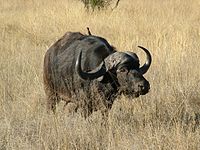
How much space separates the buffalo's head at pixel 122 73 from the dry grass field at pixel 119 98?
49cm

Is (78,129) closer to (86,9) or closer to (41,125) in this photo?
(41,125)

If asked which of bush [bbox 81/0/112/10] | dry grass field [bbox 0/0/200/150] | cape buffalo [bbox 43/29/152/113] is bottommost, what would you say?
bush [bbox 81/0/112/10]

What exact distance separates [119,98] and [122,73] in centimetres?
89

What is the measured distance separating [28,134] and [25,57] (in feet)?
13.8

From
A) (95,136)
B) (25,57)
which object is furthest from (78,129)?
(25,57)

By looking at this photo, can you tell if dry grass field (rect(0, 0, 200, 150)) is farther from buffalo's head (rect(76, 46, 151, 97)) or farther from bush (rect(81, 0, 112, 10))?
bush (rect(81, 0, 112, 10))

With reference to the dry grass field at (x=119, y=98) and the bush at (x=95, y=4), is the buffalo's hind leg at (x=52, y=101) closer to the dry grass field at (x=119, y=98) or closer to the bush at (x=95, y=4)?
the dry grass field at (x=119, y=98)

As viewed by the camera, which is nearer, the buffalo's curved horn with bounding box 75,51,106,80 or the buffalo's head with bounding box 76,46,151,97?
the buffalo's head with bounding box 76,46,151,97

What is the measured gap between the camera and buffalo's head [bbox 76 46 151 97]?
4.99 meters

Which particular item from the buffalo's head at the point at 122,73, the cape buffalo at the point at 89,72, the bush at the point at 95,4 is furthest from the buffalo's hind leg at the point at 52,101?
the bush at the point at 95,4

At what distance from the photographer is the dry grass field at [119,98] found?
499 cm

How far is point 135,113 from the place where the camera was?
606 centimetres

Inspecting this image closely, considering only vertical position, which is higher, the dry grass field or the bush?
the dry grass field

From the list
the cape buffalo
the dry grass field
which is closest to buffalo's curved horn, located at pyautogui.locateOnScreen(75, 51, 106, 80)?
the cape buffalo
